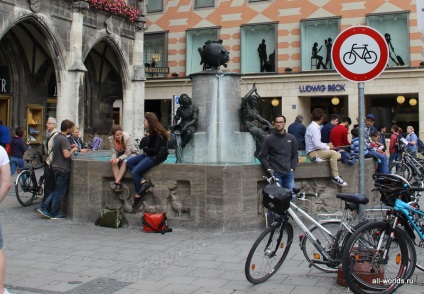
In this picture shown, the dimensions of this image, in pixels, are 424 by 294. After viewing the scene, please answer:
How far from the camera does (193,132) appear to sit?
1005 cm

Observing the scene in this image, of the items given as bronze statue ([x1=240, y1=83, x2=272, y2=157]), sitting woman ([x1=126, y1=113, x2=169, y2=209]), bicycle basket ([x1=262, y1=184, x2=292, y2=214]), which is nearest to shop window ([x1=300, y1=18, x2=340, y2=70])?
bronze statue ([x1=240, y1=83, x2=272, y2=157])

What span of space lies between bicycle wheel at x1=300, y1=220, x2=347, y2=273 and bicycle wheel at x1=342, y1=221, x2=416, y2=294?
318mm

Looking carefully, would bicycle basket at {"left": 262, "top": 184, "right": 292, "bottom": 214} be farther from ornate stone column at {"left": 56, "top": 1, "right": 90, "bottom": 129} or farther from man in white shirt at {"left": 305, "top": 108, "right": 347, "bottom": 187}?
ornate stone column at {"left": 56, "top": 1, "right": 90, "bottom": 129}

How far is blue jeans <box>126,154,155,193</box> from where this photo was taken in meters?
9.00

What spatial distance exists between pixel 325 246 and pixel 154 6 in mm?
29457

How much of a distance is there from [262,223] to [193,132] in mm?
2224

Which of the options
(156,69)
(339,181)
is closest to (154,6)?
(156,69)

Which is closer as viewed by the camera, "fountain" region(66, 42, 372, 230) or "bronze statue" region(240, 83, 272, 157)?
"fountain" region(66, 42, 372, 230)

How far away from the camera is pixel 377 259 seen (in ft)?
17.7

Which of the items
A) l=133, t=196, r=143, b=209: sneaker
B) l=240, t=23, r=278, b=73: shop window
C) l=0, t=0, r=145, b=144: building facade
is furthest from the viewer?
l=240, t=23, r=278, b=73: shop window

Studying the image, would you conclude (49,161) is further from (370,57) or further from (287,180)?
(370,57)

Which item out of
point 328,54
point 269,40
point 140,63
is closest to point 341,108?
point 328,54

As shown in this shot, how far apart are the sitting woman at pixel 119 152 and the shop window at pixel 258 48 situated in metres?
20.8

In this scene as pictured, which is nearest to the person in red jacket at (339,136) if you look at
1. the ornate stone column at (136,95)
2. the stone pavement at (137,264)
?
the stone pavement at (137,264)
